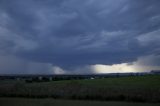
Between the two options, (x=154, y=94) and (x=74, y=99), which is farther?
(x=74, y=99)

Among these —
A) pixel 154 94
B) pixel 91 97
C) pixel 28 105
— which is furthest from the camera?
pixel 91 97

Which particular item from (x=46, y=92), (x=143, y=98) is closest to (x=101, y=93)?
(x=143, y=98)

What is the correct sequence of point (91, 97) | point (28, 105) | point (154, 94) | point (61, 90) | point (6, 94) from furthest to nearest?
point (6, 94) → point (61, 90) → point (91, 97) → point (154, 94) → point (28, 105)

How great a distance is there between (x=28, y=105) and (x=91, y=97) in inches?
355

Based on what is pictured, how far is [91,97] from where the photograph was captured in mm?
33750

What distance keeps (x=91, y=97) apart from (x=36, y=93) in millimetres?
8548

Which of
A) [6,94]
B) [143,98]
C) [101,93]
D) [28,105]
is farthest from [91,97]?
[6,94]

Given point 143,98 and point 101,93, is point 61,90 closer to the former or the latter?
point 101,93


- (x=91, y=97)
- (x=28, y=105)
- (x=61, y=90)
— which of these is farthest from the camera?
(x=61, y=90)

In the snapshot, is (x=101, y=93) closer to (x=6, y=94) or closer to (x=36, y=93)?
(x=36, y=93)

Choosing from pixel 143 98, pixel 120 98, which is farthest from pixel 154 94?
pixel 120 98

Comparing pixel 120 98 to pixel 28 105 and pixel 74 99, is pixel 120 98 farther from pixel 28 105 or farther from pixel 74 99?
pixel 28 105

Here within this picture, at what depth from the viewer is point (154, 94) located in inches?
1197

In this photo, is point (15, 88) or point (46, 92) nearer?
point (46, 92)
